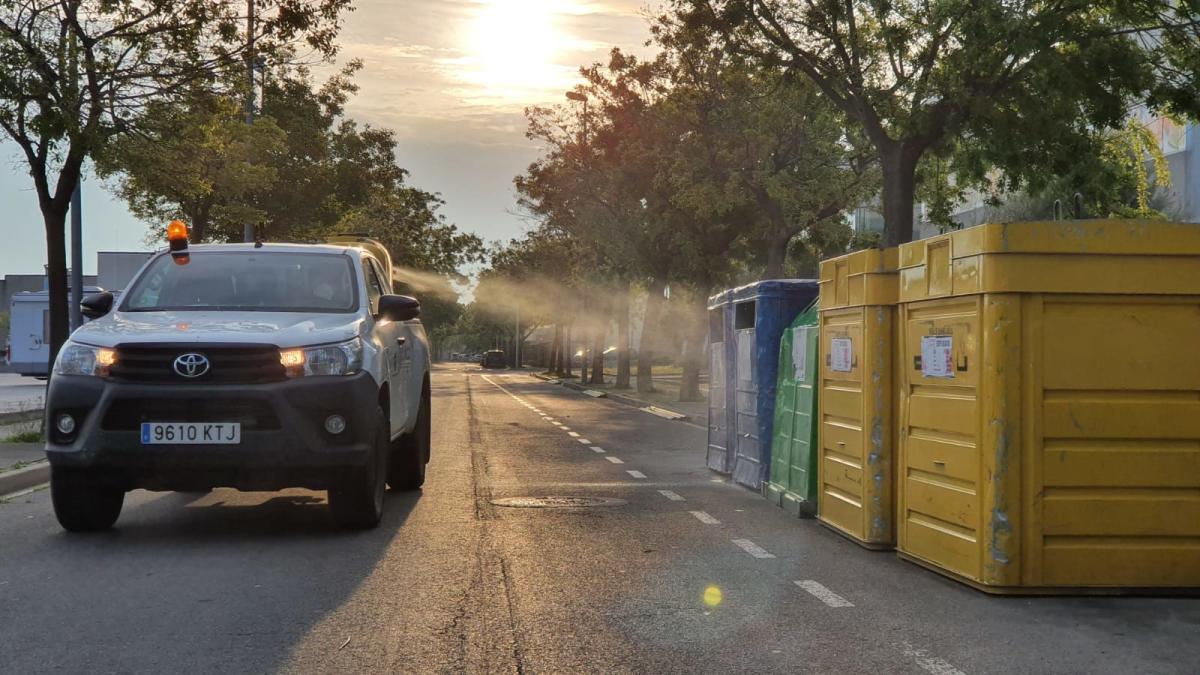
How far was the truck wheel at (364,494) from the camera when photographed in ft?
26.8

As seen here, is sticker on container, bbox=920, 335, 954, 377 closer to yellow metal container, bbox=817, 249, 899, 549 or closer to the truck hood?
yellow metal container, bbox=817, 249, 899, 549

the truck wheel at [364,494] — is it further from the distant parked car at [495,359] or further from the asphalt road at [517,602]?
the distant parked car at [495,359]

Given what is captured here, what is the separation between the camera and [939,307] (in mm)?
7141

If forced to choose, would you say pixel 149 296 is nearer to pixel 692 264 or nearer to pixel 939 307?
pixel 939 307

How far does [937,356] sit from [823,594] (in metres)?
1.58

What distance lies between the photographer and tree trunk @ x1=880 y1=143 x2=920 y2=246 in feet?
61.1

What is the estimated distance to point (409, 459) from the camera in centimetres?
1084

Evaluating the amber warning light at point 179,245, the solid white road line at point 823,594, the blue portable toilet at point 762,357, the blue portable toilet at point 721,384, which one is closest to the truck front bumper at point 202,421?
the amber warning light at point 179,245

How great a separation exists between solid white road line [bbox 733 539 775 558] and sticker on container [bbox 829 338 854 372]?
4.43 feet

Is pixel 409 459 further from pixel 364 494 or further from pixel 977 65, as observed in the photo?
pixel 977 65

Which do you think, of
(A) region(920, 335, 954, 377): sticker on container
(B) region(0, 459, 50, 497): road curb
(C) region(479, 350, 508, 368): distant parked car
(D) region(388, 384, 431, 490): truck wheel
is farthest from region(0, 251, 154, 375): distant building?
(C) region(479, 350, 508, 368): distant parked car

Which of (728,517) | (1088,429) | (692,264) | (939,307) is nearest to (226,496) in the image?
(728,517)

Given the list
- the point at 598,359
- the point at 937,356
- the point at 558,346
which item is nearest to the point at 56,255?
the point at 937,356

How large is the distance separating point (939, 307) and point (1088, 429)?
1123 millimetres
